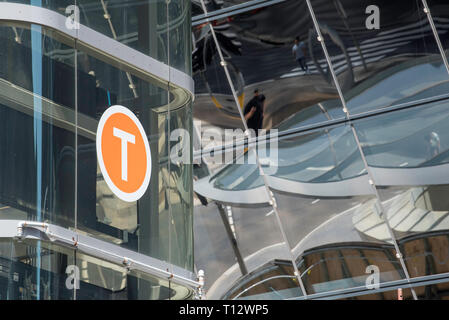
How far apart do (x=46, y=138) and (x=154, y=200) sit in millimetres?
1130

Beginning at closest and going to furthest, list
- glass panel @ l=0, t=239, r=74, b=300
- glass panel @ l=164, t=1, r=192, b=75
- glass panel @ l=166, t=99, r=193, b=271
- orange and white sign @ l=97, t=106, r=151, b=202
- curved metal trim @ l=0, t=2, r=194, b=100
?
1. glass panel @ l=0, t=239, r=74, b=300
2. curved metal trim @ l=0, t=2, r=194, b=100
3. orange and white sign @ l=97, t=106, r=151, b=202
4. glass panel @ l=166, t=99, r=193, b=271
5. glass panel @ l=164, t=1, r=192, b=75

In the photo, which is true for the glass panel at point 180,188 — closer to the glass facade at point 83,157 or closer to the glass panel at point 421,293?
the glass facade at point 83,157

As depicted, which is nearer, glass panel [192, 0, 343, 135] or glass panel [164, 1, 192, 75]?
glass panel [164, 1, 192, 75]

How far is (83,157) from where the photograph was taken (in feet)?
17.9

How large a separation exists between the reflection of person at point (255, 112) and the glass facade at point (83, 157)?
22.3ft

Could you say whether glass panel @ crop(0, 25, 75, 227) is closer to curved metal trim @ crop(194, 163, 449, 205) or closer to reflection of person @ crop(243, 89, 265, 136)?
curved metal trim @ crop(194, 163, 449, 205)

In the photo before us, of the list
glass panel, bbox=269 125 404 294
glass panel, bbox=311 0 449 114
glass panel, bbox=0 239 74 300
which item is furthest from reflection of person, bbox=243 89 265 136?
glass panel, bbox=0 239 74 300

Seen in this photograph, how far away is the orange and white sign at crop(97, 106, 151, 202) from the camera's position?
5.63m

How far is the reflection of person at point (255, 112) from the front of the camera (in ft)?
43.7

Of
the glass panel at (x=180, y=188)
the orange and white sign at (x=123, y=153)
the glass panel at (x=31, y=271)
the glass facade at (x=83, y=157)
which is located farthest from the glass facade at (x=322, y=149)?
the glass panel at (x=31, y=271)

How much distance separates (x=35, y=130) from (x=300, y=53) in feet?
26.7

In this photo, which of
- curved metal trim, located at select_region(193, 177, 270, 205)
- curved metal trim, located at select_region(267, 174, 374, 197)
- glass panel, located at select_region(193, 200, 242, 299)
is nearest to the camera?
curved metal trim, located at select_region(267, 174, 374, 197)

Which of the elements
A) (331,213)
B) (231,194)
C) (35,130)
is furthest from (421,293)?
(35,130)

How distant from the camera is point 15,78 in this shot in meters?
5.22
